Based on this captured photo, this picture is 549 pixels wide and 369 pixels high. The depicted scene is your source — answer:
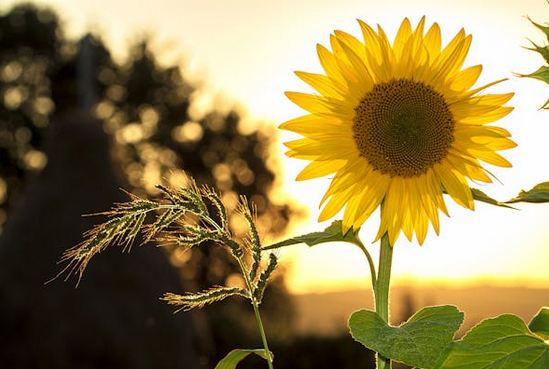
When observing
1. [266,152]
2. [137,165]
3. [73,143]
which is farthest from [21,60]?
[73,143]

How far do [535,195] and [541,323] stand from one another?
32cm

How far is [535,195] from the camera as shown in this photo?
2096 mm

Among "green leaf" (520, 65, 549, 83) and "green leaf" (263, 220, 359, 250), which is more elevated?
"green leaf" (520, 65, 549, 83)

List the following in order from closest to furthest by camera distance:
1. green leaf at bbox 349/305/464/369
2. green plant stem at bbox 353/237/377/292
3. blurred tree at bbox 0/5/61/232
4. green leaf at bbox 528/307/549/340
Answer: green leaf at bbox 349/305/464/369
green plant stem at bbox 353/237/377/292
green leaf at bbox 528/307/549/340
blurred tree at bbox 0/5/61/232

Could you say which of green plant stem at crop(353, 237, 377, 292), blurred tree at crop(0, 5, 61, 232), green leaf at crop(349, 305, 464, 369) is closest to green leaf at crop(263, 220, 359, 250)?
green plant stem at crop(353, 237, 377, 292)

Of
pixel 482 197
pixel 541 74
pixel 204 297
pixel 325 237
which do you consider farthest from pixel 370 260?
pixel 541 74

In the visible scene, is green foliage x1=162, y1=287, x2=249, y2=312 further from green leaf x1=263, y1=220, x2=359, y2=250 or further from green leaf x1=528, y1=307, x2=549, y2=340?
green leaf x1=528, y1=307, x2=549, y2=340

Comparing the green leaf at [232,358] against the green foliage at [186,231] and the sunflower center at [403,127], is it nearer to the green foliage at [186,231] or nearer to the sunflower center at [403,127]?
the green foliage at [186,231]

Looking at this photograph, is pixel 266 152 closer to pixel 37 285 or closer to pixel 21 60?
pixel 21 60

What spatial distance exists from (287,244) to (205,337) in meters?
12.8

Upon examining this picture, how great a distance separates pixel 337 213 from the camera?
224cm

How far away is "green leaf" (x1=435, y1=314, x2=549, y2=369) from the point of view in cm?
204

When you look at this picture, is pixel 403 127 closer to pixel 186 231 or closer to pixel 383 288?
pixel 383 288

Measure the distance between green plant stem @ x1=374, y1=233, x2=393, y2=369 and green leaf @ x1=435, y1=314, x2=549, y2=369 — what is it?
0.11 meters
